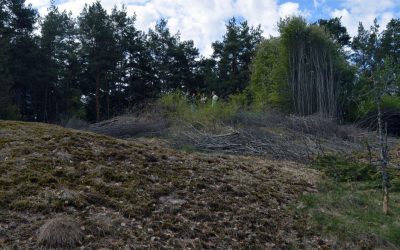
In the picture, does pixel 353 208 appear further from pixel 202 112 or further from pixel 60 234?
pixel 202 112

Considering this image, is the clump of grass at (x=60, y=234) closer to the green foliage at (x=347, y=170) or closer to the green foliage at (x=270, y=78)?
the green foliage at (x=347, y=170)

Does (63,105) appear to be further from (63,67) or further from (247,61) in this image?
(247,61)

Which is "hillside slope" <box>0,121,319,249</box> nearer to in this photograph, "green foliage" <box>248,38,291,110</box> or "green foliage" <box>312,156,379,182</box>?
"green foliage" <box>312,156,379,182</box>

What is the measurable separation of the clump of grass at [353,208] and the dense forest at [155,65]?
377 inches

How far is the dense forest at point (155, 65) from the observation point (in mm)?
18906

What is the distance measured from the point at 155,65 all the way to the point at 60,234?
87.5 feet

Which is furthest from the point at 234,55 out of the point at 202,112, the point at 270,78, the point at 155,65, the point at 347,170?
the point at 347,170

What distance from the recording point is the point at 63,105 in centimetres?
2612

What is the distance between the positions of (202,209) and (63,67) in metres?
24.0

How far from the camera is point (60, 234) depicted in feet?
11.7

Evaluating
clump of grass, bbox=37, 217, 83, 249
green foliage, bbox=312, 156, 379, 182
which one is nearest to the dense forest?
green foliage, bbox=312, 156, 379, 182

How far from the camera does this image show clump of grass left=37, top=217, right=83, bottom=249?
351cm

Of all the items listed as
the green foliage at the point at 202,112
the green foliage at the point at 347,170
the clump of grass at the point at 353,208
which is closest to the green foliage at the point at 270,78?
the green foliage at the point at 202,112

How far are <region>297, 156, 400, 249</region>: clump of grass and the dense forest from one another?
377 inches
